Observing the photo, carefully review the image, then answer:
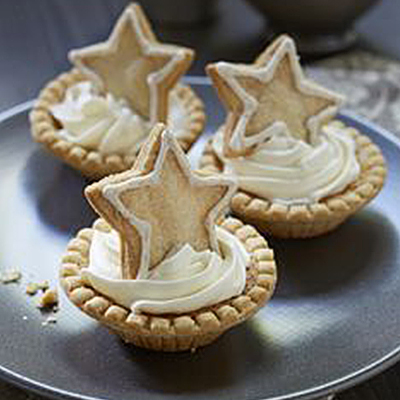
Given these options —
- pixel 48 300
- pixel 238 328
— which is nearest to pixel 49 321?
pixel 48 300

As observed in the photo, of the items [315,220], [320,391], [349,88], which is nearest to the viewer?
[320,391]

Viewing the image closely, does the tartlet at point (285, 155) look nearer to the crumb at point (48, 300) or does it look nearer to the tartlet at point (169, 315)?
the tartlet at point (169, 315)

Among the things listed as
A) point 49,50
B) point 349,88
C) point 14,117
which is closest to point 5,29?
point 49,50

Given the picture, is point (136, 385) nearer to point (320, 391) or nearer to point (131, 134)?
point (320, 391)

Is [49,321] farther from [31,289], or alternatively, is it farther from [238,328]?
[238,328]

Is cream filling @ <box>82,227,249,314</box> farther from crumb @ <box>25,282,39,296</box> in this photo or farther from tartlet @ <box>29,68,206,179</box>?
tartlet @ <box>29,68,206,179</box>
